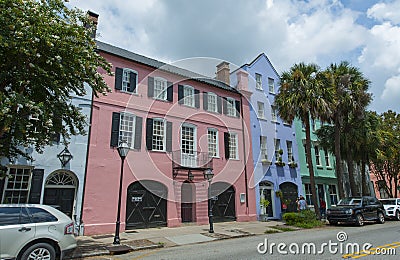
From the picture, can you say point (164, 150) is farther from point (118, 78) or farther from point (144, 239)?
point (144, 239)

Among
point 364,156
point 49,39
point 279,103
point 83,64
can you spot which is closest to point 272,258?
point 83,64

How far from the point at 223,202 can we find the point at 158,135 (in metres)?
6.49

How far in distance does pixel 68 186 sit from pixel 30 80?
251 inches

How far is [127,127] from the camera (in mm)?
A: 15586

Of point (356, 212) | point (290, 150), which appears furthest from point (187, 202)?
point (290, 150)

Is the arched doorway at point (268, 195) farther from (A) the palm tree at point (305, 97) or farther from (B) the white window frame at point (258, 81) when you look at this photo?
(B) the white window frame at point (258, 81)

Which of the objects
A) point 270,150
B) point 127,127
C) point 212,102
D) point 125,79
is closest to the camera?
point 127,127

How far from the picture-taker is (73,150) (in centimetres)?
1341

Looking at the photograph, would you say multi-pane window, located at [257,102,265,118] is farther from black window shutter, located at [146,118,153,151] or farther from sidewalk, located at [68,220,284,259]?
sidewalk, located at [68,220,284,259]

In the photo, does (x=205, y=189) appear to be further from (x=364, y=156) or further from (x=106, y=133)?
(x=364, y=156)

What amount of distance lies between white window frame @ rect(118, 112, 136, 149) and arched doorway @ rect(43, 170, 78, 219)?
10.9 ft

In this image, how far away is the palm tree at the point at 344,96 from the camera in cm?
1958

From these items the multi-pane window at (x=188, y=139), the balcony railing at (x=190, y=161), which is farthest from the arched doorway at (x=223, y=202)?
the multi-pane window at (x=188, y=139)

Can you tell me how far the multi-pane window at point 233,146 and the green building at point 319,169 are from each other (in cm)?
695
